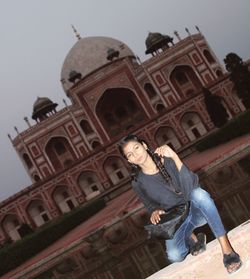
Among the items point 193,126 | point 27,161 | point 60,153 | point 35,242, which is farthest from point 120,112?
point 35,242

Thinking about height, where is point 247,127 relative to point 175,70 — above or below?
below

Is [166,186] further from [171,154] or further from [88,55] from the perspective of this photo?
[88,55]

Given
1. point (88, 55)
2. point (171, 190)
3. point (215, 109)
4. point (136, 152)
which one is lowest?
point (171, 190)

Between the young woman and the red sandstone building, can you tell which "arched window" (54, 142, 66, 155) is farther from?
the young woman

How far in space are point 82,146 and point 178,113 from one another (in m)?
9.53

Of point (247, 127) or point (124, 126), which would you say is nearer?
point (247, 127)

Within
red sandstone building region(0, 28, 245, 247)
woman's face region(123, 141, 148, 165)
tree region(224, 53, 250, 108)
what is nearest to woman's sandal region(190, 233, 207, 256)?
woman's face region(123, 141, 148, 165)

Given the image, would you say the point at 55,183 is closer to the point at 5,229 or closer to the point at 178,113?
the point at 5,229

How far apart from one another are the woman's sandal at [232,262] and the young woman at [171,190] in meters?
0.13

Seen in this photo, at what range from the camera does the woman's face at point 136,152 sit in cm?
331

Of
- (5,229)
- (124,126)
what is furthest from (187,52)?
(5,229)

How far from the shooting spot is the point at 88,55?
137ft

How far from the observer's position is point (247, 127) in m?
20.1

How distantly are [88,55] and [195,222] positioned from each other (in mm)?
39509
